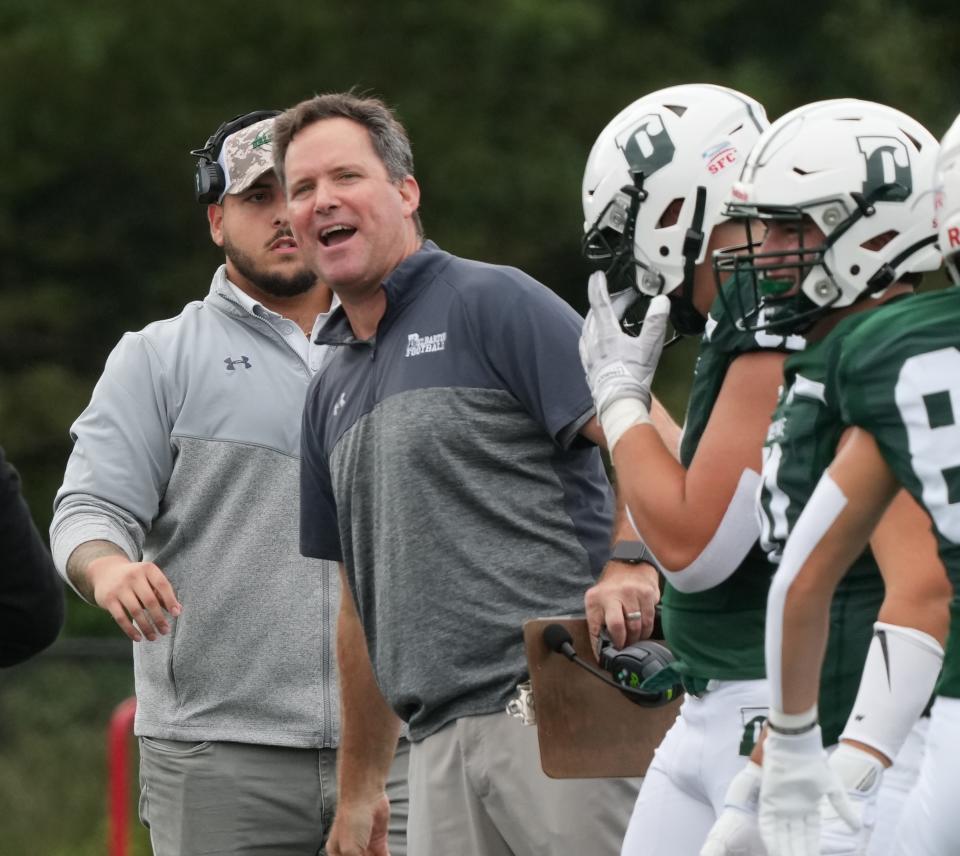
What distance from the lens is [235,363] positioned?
16.9 feet

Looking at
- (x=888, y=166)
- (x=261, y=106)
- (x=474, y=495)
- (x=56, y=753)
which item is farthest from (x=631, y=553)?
(x=261, y=106)

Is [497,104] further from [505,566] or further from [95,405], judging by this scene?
[505,566]

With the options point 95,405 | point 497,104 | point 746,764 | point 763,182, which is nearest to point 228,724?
point 95,405

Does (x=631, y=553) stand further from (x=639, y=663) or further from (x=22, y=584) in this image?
(x=22, y=584)

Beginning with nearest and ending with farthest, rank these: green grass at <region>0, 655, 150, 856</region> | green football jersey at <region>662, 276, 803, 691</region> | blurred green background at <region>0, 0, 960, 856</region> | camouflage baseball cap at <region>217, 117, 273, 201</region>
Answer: green football jersey at <region>662, 276, 803, 691</region> → camouflage baseball cap at <region>217, 117, 273, 201</region> → green grass at <region>0, 655, 150, 856</region> → blurred green background at <region>0, 0, 960, 856</region>

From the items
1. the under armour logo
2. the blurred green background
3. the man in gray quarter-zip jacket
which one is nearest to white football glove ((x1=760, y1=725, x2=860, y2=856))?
the man in gray quarter-zip jacket

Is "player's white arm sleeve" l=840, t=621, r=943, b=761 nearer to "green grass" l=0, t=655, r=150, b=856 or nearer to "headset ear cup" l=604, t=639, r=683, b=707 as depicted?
"headset ear cup" l=604, t=639, r=683, b=707

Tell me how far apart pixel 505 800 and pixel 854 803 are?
4.03 ft

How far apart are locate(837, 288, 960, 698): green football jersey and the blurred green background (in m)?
9.17

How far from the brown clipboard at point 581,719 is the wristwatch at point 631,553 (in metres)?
0.17

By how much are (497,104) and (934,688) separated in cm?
1037

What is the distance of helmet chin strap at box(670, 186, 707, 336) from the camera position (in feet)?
12.1

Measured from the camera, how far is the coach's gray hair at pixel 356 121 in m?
4.71

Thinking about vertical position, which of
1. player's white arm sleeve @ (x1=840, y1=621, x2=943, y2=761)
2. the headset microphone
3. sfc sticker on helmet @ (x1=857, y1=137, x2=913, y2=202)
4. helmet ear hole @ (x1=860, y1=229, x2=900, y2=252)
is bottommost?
the headset microphone
